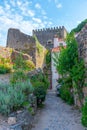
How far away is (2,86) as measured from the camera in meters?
10.5

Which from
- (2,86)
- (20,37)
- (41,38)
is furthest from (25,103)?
(41,38)

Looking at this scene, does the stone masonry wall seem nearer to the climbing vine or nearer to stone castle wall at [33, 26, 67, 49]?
the climbing vine

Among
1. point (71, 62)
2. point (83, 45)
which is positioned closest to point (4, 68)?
point (71, 62)

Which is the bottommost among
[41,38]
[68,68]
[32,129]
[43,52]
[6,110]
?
[32,129]

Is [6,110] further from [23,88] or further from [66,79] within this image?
[66,79]

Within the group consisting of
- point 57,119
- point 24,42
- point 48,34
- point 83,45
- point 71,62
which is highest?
point 48,34

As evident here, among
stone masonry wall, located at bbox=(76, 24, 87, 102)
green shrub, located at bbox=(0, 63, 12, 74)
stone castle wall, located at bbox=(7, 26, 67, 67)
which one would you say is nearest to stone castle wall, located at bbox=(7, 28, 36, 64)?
stone castle wall, located at bbox=(7, 26, 67, 67)

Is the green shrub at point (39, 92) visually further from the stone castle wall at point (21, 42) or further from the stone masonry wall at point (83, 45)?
the stone castle wall at point (21, 42)

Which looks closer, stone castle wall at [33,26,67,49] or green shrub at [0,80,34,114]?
green shrub at [0,80,34,114]

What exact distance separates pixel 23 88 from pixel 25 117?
2237 millimetres

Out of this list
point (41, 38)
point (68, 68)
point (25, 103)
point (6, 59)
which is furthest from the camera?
point (41, 38)

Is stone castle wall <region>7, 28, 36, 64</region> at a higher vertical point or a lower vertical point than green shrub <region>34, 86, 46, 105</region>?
higher

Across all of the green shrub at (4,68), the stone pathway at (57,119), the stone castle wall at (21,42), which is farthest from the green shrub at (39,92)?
the stone castle wall at (21,42)

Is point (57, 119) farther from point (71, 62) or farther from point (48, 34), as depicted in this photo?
point (48, 34)
